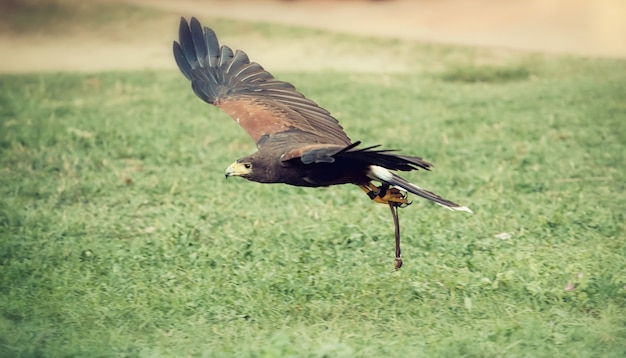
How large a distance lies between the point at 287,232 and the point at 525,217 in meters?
1.57

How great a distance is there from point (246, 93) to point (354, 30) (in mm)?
7444

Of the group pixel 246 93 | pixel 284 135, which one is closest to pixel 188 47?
pixel 246 93

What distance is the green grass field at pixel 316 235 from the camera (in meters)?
4.49

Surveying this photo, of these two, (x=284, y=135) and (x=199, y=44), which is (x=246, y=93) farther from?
(x=284, y=135)

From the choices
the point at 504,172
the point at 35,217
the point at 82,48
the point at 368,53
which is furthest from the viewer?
the point at 82,48

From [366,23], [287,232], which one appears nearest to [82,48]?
[366,23]

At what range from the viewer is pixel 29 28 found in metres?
14.0

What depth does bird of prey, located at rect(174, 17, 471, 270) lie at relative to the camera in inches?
177

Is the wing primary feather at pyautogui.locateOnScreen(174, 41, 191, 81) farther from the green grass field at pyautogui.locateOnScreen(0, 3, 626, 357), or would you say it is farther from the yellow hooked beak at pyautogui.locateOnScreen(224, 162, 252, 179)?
the yellow hooked beak at pyautogui.locateOnScreen(224, 162, 252, 179)

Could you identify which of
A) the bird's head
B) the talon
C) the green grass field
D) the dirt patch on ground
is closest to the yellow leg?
the talon

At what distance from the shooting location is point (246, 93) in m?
5.80

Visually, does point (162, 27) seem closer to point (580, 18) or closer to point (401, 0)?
point (401, 0)

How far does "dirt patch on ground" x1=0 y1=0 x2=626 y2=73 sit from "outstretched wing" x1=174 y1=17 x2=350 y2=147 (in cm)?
515

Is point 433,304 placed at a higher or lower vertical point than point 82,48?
lower
